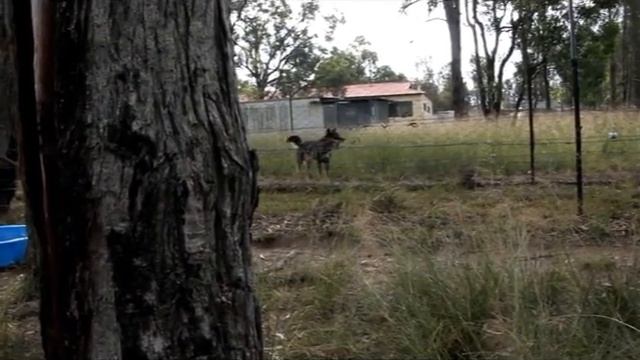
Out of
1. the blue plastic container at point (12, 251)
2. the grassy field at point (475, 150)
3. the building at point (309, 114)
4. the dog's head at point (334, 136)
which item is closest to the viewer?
the blue plastic container at point (12, 251)

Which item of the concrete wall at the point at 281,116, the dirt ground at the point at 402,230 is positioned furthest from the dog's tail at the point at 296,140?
the concrete wall at the point at 281,116

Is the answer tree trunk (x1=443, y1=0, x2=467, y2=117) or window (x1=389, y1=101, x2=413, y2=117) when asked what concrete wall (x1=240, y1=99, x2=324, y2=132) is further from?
tree trunk (x1=443, y1=0, x2=467, y2=117)

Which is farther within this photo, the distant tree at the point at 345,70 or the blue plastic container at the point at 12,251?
the distant tree at the point at 345,70

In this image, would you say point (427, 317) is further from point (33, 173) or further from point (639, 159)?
point (639, 159)

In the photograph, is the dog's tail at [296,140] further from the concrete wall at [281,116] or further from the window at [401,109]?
the window at [401,109]

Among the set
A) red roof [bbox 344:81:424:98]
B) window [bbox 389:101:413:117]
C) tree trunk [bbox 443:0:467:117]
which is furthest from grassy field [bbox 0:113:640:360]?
red roof [bbox 344:81:424:98]

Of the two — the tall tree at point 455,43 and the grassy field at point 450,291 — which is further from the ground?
the tall tree at point 455,43

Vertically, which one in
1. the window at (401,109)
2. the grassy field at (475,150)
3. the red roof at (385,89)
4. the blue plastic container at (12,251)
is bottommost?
the blue plastic container at (12,251)

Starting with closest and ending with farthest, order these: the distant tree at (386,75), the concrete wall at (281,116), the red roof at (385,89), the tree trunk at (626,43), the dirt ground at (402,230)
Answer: the dirt ground at (402,230), the tree trunk at (626,43), the concrete wall at (281,116), the red roof at (385,89), the distant tree at (386,75)

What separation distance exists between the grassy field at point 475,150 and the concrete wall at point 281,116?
3.04m

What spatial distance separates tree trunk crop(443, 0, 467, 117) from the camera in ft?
90.5

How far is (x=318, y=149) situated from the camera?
1155cm

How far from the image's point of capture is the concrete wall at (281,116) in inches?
617

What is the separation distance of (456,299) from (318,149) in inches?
319
